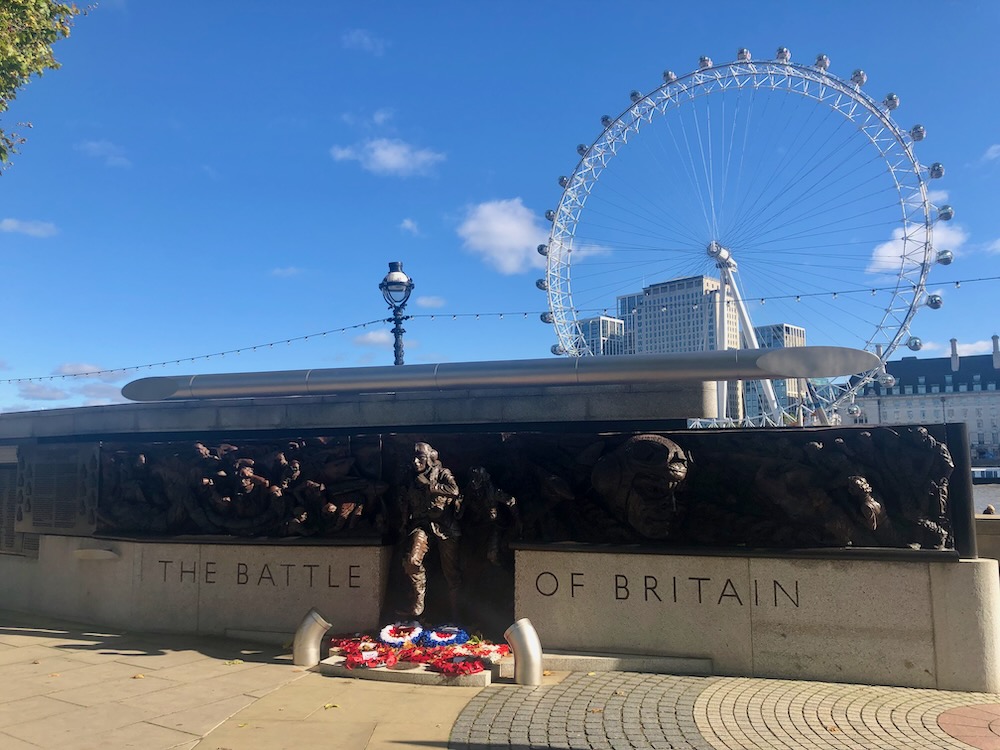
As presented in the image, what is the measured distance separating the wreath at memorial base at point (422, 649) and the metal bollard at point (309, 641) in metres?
0.24

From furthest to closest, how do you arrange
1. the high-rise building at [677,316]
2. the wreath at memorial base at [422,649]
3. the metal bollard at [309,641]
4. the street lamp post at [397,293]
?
the high-rise building at [677,316], the street lamp post at [397,293], the metal bollard at [309,641], the wreath at memorial base at [422,649]

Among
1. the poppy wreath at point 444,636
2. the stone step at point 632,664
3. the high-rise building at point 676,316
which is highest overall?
the high-rise building at point 676,316

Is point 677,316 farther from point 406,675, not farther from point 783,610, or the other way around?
point 406,675

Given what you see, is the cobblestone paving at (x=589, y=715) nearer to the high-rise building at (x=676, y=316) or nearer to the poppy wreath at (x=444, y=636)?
the poppy wreath at (x=444, y=636)

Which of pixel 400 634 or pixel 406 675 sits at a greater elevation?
pixel 400 634

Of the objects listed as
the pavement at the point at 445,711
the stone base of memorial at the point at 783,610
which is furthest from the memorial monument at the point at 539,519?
the pavement at the point at 445,711

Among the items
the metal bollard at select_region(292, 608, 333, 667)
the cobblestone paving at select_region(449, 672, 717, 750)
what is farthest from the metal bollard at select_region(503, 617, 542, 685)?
the metal bollard at select_region(292, 608, 333, 667)

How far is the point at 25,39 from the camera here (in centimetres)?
1384

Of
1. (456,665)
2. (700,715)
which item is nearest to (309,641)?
(456,665)

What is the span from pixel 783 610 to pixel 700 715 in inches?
86.0

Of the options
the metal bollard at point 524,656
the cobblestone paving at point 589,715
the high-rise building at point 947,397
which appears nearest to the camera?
the cobblestone paving at point 589,715

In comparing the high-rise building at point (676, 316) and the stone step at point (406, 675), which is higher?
the high-rise building at point (676, 316)

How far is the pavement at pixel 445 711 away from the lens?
647 cm

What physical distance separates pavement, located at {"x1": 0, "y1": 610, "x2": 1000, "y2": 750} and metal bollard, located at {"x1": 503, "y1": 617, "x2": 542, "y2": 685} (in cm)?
15
